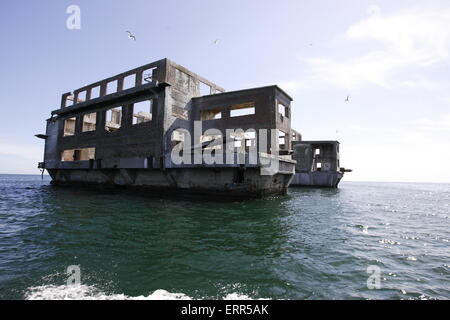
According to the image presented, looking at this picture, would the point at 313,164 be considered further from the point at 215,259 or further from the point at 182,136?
the point at 215,259

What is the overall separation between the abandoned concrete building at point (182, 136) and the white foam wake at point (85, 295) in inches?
476

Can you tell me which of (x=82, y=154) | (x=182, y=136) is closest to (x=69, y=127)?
(x=82, y=154)

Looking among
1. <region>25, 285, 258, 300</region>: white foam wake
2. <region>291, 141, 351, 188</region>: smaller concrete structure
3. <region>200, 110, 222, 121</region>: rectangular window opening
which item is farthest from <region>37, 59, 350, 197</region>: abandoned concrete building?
<region>291, 141, 351, 188</region>: smaller concrete structure

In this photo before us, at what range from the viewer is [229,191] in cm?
1689

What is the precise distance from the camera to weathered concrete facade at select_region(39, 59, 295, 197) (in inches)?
674

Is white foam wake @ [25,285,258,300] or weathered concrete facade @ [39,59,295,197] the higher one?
weathered concrete facade @ [39,59,295,197]

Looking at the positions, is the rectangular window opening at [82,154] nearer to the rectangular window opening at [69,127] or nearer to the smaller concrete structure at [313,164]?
the rectangular window opening at [69,127]

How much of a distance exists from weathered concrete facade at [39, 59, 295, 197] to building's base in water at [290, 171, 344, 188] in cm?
1756

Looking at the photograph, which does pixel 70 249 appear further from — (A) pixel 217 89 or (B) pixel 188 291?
(A) pixel 217 89

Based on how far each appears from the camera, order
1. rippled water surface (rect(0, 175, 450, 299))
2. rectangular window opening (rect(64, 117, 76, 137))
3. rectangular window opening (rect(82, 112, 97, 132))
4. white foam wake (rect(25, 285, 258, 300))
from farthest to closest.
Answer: rectangular window opening (rect(64, 117, 76, 137))
rectangular window opening (rect(82, 112, 97, 132))
rippled water surface (rect(0, 175, 450, 299))
white foam wake (rect(25, 285, 258, 300))

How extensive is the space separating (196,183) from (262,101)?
28.0 feet

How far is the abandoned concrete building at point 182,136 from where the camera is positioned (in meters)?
17.0

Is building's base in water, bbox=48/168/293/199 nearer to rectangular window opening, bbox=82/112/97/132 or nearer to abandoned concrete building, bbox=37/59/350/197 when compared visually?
abandoned concrete building, bbox=37/59/350/197
